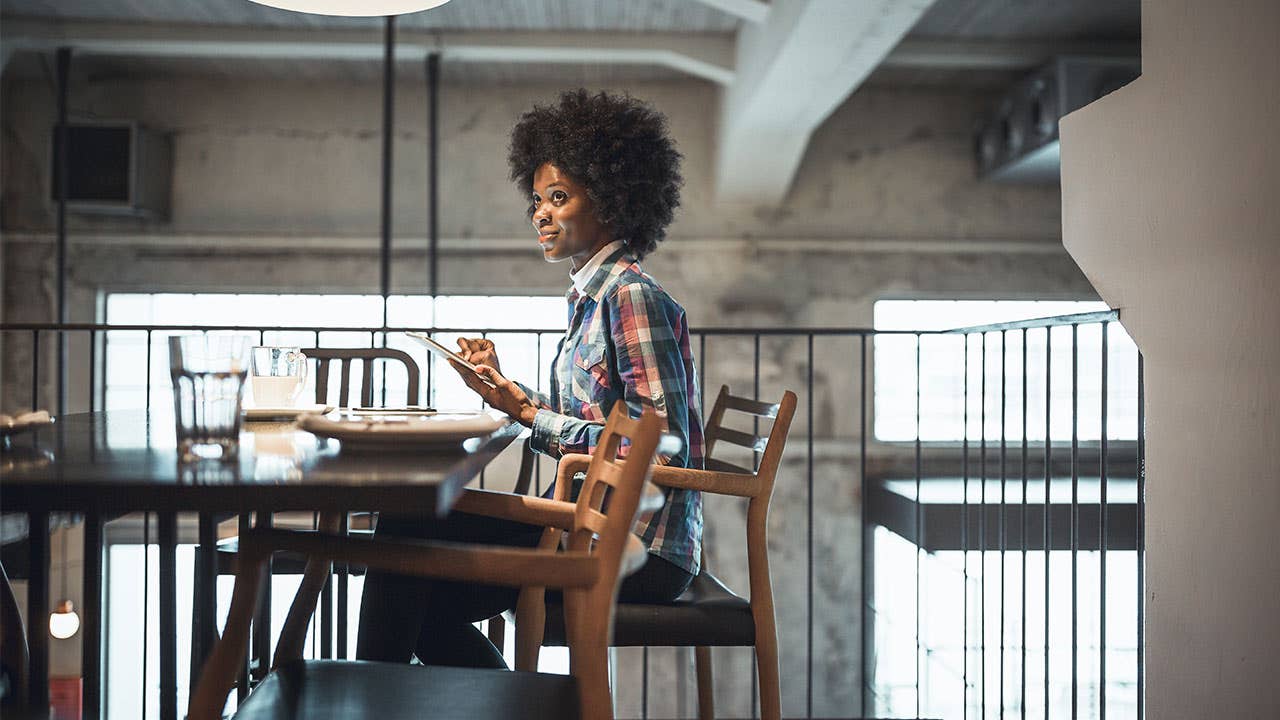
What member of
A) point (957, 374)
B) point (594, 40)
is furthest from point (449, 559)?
point (957, 374)

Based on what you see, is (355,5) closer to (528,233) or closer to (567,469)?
(567,469)

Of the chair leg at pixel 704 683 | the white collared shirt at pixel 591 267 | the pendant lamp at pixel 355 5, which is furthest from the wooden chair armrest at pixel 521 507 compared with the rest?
the pendant lamp at pixel 355 5

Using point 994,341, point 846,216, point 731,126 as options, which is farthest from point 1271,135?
point 994,341

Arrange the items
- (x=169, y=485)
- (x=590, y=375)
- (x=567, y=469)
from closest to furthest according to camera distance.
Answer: (x=169, y=485)
(x=567, y=469)
(x=590, y=375)

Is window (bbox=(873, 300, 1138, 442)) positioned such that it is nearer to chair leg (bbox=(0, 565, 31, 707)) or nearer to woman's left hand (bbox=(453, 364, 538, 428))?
woman's left hand (bbox=(453, 364, 538, 428))

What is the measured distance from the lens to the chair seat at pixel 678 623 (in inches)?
56.6

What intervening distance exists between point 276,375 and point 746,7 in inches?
129

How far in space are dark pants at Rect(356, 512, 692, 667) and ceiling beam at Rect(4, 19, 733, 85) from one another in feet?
13.3

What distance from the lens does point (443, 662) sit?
1501 millimetres

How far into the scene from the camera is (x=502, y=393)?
5.20ft

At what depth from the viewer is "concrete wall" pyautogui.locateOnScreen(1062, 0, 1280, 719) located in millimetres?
1286

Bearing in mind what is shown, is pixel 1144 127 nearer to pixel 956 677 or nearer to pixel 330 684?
pixel 330 684

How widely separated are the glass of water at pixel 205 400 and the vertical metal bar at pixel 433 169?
456 centimetres

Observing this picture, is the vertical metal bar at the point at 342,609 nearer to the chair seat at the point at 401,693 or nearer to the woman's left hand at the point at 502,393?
the woman's left hand at the point at 502,393
